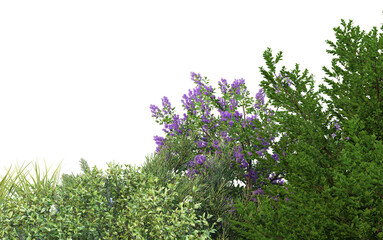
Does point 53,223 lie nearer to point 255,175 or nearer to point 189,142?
point 189,142

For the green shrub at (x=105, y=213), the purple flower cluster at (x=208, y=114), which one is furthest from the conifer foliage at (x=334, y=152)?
the purple flower cluster at (x=208, y=114)

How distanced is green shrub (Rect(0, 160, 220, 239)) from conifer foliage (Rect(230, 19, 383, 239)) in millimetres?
1087

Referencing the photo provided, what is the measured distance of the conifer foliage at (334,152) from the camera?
407cm

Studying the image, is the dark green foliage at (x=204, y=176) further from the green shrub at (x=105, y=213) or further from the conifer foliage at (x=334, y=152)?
the conifer foliage at (x=334, y=152)

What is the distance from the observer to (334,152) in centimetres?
513

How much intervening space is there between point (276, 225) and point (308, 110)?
178 cm

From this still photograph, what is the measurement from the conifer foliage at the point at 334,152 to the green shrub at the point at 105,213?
109cm

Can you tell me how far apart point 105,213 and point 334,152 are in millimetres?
3674

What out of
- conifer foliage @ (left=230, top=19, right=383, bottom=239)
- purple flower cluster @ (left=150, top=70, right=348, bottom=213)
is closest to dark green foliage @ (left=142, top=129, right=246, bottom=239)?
purple flower cluster @ (left=150, top=70, right=348, bottom=213)

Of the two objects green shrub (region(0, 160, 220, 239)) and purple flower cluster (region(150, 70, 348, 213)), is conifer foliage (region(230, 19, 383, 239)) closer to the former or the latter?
green shrub (region(0, 160, 220, 239))

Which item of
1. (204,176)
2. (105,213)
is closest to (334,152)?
(204,176)

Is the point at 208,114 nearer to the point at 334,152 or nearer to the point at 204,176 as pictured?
the point at 204,176

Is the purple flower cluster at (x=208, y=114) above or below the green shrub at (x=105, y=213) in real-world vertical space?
above

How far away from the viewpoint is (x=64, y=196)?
20.0ft
